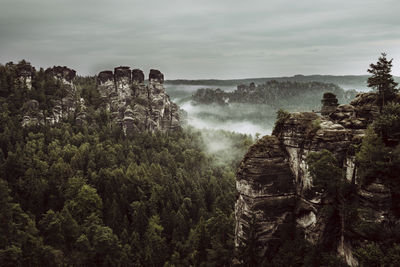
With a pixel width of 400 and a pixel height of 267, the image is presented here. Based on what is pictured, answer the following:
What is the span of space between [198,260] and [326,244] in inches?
972

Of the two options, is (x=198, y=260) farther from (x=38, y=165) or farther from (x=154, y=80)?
(x=154, y=80)

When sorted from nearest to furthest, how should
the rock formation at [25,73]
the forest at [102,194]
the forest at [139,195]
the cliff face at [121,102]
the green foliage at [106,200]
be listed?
the forest at [139,195] < the green foliage at [106,200] < the forest at [102,194] < the cliff face at [121,102] < the rock formation at [25,73]

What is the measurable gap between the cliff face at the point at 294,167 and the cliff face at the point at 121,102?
89.4 m

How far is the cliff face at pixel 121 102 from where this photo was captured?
115 meters

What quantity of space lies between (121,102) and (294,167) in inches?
4253

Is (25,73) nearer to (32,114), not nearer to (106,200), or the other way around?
(32,114)

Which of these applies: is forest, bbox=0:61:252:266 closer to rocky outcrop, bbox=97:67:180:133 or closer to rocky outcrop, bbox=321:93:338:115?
rocky outcrop, bbox=97:67:180:133

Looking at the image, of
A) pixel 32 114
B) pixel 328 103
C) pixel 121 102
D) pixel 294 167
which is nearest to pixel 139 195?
pixel 294 167

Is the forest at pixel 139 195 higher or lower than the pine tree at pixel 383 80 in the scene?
lower

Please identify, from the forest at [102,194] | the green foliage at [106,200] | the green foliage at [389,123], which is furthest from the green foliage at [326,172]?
the green foliage at [106,200]

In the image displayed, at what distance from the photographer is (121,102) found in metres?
135

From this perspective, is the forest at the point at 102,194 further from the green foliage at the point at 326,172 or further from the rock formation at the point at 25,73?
the green foliage at the point at 326,172

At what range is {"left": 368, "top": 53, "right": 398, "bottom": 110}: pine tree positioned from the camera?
35.6 m

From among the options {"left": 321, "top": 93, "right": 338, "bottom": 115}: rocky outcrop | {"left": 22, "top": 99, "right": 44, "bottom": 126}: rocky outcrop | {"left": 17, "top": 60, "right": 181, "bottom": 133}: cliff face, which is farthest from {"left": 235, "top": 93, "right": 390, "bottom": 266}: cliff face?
{"left": 17, "top": 60, "right": 181, "bottom": 133}: cliff face
